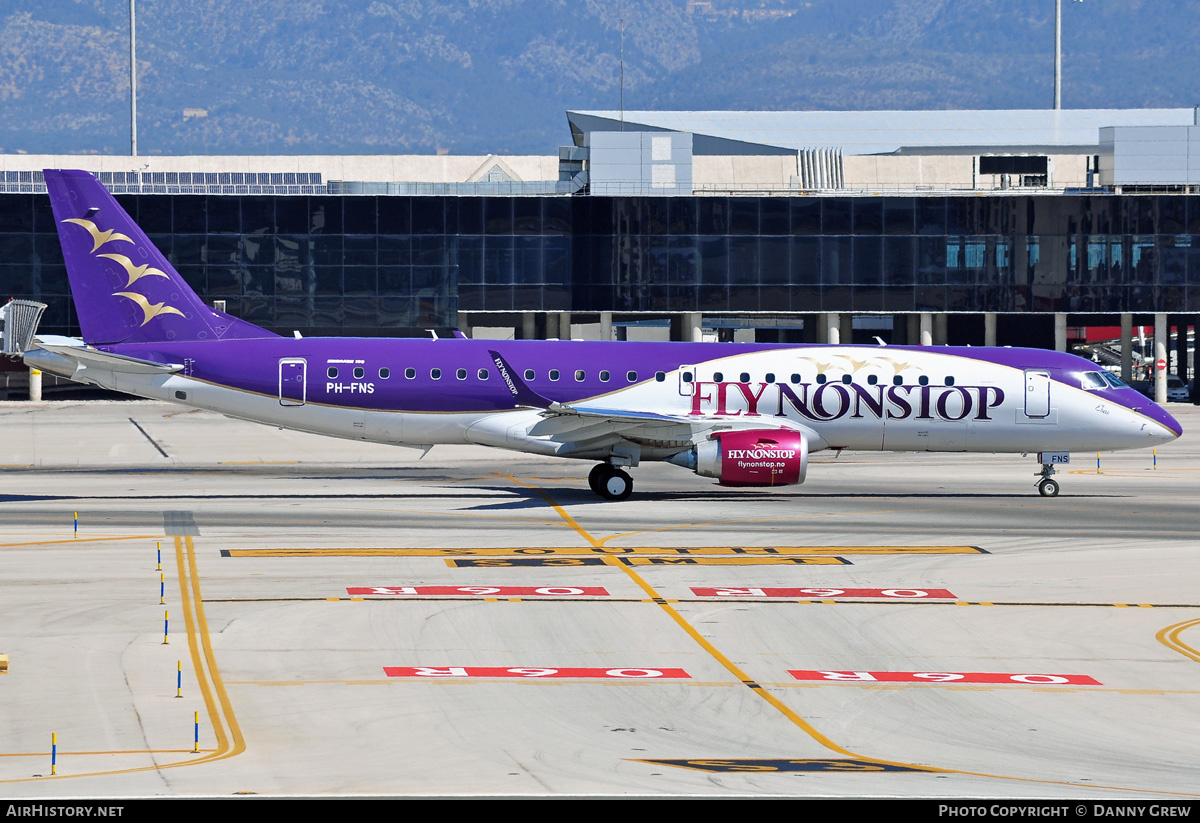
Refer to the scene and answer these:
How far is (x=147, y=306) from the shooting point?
134 feet

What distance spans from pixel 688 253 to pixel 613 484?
5085 cm

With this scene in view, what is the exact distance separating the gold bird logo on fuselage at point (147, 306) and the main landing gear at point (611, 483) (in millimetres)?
13508

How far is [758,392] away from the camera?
39719 mm

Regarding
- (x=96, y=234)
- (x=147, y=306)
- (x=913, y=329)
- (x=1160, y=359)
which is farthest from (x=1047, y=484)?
(x=913, y=329)

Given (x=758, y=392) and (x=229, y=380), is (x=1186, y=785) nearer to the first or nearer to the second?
(x=758, y=392)

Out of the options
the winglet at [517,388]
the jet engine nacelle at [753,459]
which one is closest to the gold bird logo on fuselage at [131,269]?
the winglet at [517,388]

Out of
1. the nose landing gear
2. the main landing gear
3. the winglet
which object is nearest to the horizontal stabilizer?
the winglet

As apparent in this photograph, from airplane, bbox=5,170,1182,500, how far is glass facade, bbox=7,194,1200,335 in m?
46.5

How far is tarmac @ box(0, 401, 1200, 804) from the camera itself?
49.4ft

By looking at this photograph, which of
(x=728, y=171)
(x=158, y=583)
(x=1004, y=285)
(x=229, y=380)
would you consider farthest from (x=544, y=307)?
(x=158, y=583)

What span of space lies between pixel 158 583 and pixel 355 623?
5238 mm

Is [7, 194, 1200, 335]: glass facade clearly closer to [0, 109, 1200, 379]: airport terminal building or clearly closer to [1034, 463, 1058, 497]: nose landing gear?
[0, 109, 1200, 379]: airport terminal building

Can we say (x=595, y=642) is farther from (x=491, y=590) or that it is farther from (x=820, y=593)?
(x=820, y=593)

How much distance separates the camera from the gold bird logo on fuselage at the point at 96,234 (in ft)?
134
